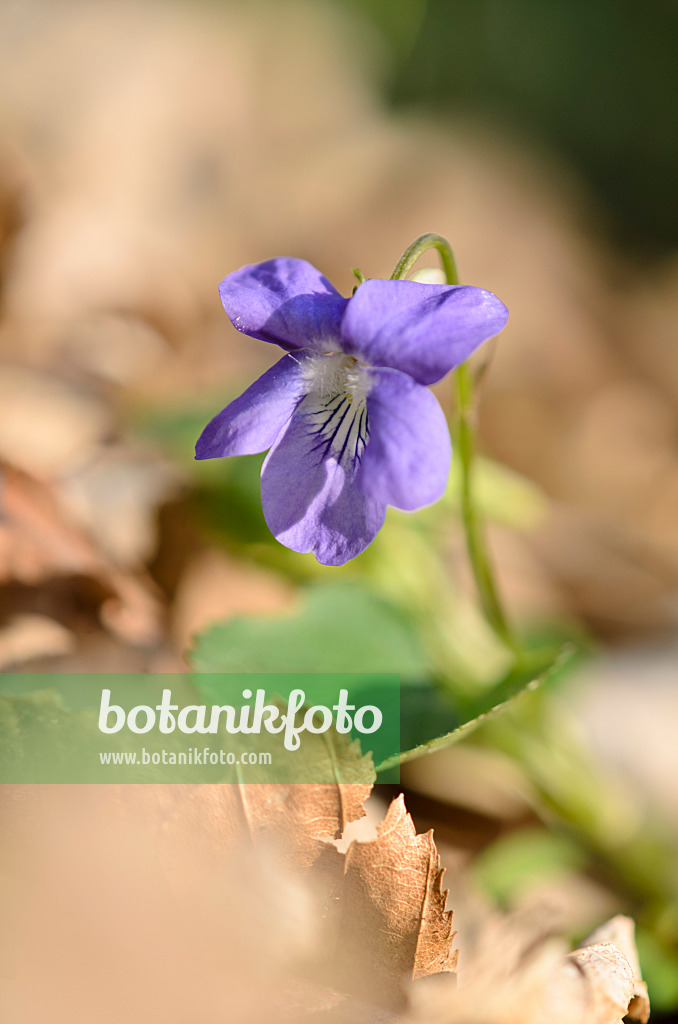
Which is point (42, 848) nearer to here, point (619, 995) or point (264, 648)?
point (264, 648)

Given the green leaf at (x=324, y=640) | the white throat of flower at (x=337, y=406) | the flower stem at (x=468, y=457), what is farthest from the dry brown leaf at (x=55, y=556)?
the white throat of flower at (x=337, y=406)

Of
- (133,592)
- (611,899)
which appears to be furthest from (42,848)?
(611,899)

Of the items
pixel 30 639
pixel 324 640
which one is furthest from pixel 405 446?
pixel 30 639

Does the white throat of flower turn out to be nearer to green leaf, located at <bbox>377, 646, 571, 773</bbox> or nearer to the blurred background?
green leaf, located at <bbox>377, 646, 571, 773</bbox>

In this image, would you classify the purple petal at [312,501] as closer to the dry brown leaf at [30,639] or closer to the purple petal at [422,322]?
the purple petal at [422,322]

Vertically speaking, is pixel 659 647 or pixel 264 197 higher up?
pixel 264 197
